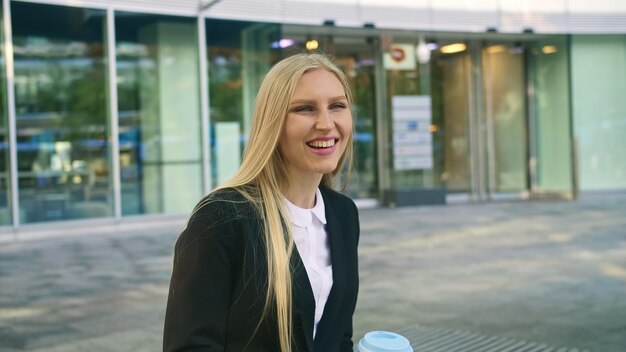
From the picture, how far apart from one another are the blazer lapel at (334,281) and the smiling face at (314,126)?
0.20 metres

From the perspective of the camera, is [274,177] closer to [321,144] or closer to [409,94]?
[321,144]

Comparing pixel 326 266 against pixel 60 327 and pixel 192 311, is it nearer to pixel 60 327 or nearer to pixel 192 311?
pixel 192 311

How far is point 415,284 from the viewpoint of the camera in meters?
6.52

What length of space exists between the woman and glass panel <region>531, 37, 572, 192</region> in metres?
15.9

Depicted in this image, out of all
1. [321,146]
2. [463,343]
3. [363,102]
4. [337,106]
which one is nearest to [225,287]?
[321,146]

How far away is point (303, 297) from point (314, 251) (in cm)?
20

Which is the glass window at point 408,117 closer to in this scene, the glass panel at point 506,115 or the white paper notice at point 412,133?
the white paper notice at point 412,133

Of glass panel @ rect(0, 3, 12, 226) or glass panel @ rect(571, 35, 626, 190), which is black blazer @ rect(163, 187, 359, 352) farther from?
glass panel @ rect(571, 35, 626, 190)

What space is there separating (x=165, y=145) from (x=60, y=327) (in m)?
8.24

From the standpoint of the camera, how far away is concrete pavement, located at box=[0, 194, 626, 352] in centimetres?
483

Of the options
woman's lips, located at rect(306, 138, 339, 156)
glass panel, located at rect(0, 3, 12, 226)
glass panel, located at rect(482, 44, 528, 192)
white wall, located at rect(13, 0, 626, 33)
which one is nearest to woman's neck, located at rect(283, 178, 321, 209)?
woman's lips, located at rect(306, 138, 339, 156)

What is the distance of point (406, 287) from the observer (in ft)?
20.9

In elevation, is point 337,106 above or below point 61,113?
below

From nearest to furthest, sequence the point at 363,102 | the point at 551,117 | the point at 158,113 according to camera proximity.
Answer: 1. the point at 158,113
2. the point at 363,102
3. the point at 551,117
